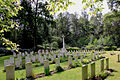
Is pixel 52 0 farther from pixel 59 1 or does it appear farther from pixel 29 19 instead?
pixel 29 19

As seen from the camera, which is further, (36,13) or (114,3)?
(114,3)

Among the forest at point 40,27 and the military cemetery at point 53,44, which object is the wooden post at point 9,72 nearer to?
the military cemetery at point 53,44

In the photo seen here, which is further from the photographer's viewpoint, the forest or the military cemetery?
the forest

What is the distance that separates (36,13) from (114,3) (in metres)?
18.7

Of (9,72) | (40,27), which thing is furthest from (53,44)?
(9,72)

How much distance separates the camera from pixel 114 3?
27.3 meters

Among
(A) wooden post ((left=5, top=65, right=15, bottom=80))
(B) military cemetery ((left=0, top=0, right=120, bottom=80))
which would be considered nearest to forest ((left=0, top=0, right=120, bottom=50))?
(B) military cemetery ((left=0, top=0, right=120, bottom=80))

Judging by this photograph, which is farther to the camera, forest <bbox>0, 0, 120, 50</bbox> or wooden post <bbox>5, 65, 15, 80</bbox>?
forest <bbox>0, 0, 120, 50</bbox>

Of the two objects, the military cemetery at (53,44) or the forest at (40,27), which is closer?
the military cemetery at (53,44)

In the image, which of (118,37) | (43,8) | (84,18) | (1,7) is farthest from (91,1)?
(84,18)

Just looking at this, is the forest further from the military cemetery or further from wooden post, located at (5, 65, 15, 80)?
wooden post, located at (5, 65, 15, 80)

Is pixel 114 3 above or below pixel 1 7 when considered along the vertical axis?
above

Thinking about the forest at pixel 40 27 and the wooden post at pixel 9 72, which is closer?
the wooden post at pixel 9 72

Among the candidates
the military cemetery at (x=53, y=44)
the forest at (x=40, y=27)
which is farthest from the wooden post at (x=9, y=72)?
the forest at (x=40, y=27)
